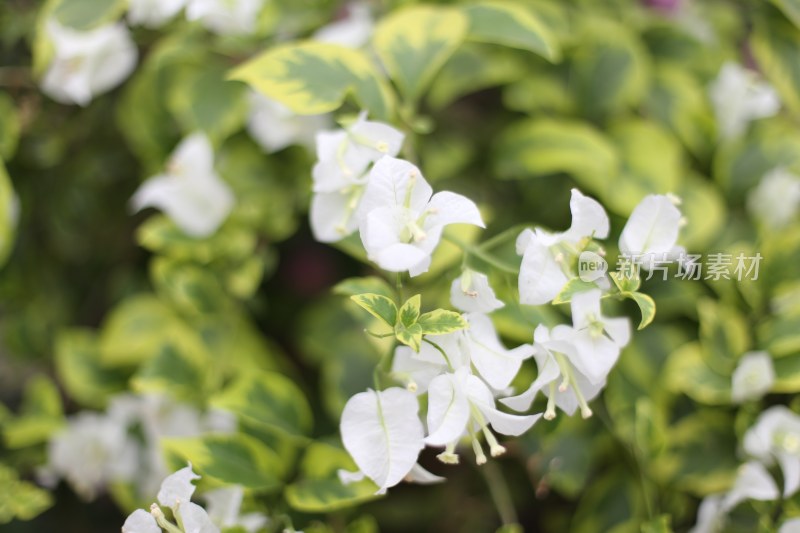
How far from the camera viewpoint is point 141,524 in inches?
18.6

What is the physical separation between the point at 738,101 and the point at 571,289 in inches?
21.1

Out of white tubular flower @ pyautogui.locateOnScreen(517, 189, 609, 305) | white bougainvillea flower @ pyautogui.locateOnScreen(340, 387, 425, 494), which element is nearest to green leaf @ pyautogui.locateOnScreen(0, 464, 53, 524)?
white bougainvillea flower @ pyautogui.locateOnScreen(340, 387, 425, 494)

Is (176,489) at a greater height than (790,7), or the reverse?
(790,7)

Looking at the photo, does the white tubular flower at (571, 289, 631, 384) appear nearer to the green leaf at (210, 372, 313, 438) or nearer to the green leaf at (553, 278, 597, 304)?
the green leaf at (553, 278, 597, 304)

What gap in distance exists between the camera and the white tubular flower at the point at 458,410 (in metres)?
0.45

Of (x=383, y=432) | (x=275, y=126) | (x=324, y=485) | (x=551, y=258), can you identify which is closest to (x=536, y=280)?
(x=551, y=258)

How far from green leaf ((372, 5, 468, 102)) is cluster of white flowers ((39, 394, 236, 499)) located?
39cm

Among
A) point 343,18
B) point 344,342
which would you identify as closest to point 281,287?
point 344,342

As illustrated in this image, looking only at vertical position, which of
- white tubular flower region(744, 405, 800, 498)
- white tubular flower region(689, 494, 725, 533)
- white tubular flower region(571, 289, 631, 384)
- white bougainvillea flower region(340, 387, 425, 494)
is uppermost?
white tubular flower region(571, 289, 631, 384)

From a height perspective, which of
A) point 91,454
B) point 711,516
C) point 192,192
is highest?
point 192,192

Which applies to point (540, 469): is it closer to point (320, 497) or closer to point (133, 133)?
point (320, 497)

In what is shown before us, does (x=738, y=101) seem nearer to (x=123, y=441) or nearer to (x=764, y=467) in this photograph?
(x=764, y=467)

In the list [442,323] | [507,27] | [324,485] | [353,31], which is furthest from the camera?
[353,31]

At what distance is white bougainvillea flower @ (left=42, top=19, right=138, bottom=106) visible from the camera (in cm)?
80
